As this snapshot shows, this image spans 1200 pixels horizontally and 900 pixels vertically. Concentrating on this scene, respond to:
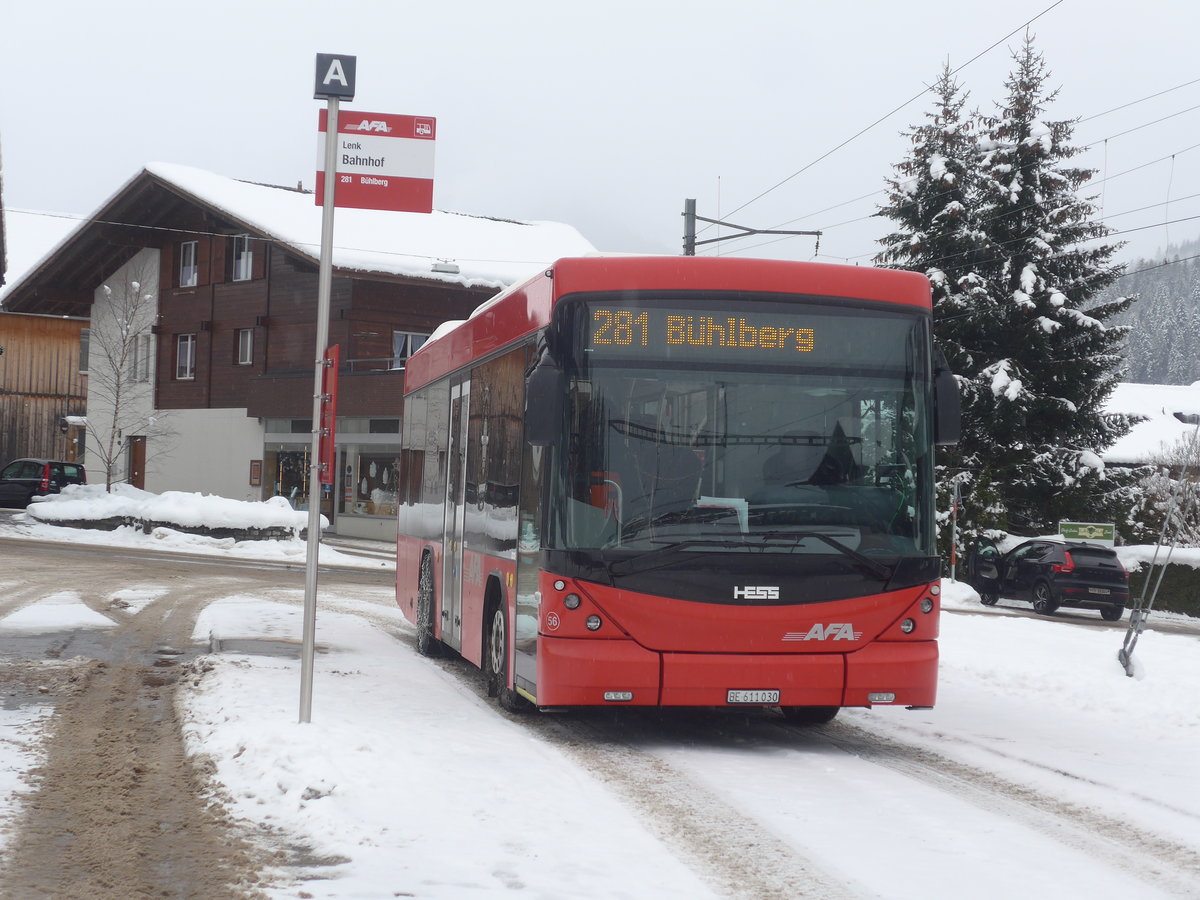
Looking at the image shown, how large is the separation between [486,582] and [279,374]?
3735 cm

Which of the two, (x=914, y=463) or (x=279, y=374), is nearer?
(x=914, y=463)

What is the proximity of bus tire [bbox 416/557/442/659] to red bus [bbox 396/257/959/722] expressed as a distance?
4152 millimetres

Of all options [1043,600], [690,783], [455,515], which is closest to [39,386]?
[1043,600]

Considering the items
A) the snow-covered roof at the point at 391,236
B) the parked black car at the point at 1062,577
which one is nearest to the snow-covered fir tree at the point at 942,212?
the parked black car at the point at 1062,577

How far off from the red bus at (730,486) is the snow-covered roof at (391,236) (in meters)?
33.3

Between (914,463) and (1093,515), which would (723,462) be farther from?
(1093,515)

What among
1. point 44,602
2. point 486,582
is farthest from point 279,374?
point 486,582

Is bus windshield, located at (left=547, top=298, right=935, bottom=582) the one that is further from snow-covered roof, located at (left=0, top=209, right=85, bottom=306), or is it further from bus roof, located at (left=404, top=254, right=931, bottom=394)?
snow-covered roof, located at (left=0, top=209, right=85, bottom=306)

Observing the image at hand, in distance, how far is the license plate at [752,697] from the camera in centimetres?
846

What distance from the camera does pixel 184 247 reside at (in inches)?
2016

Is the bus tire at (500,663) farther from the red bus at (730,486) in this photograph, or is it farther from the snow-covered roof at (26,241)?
the snow-covered roof at (26,241)

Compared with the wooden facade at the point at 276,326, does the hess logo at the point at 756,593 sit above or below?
below

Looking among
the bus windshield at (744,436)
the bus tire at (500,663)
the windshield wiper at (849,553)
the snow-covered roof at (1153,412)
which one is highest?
the snow-covered roof at (1153,412)

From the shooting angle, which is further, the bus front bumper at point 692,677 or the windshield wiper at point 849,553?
the windshield wiper at point 849,553
